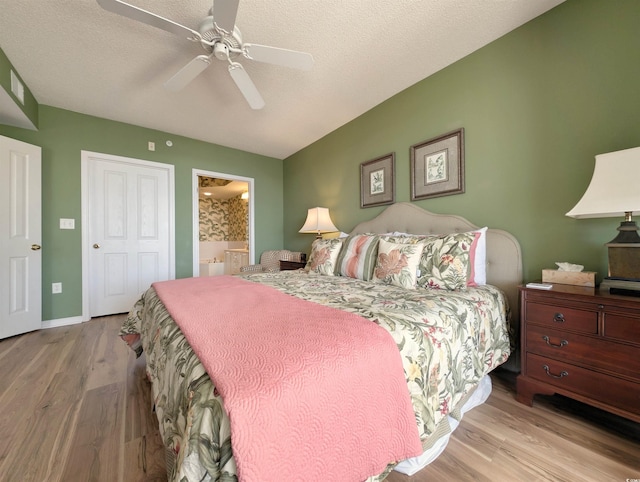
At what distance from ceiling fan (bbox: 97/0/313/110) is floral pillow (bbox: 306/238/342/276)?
4.70ft

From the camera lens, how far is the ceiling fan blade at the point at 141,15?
50.6 inches

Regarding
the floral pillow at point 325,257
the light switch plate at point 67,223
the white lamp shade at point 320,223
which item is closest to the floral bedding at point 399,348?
the floral pillow at point 325,257

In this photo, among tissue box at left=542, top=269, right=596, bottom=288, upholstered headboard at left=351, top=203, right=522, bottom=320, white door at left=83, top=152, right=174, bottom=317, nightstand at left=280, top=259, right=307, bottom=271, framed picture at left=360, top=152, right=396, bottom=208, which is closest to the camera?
tissue box at left=542, top=269, right=596, bottom=288

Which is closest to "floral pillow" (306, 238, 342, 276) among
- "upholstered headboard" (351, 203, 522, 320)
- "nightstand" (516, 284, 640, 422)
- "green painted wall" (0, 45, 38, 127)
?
Result: "upholstered headboard" (351, 203, 522, 320)

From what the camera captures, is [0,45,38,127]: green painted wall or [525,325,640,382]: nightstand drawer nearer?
[525,325,640,382]: nightstand drawer

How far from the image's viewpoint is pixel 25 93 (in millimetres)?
2457

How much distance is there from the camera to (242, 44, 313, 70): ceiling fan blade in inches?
64.0

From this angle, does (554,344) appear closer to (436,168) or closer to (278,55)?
(436,168)

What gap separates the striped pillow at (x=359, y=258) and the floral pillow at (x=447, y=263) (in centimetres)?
39

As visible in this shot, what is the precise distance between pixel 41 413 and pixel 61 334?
1669 mm

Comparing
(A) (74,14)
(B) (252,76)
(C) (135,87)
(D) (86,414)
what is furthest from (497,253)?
(C) (135,87)

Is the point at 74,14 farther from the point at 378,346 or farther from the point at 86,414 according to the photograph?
the point at 378,346

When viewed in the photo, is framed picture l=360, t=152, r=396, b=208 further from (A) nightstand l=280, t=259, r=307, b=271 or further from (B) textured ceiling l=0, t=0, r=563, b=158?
(A) nightstand l=280, t=259, r=307, b=271

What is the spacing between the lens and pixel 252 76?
7.50 feet
